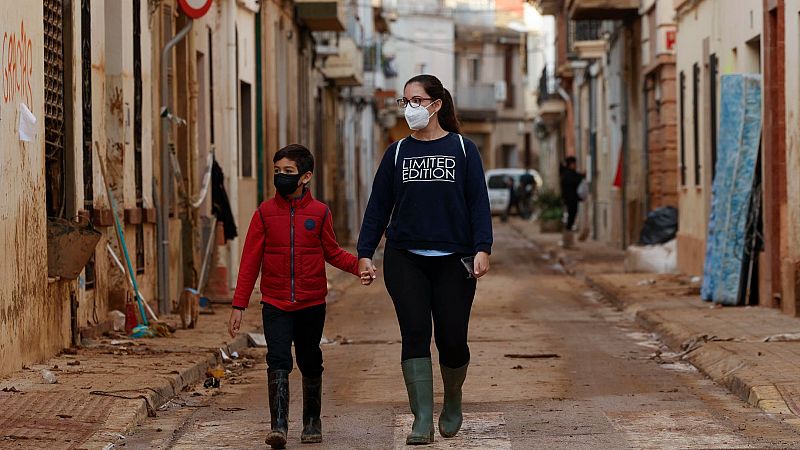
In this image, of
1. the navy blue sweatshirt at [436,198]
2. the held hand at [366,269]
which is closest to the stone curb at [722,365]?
the navy blue sweatshirt at [436,198]

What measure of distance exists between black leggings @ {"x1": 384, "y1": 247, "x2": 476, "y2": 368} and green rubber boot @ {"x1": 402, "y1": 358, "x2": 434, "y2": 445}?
54mm

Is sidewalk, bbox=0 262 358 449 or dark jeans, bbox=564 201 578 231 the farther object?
dark jeans, bbox=564 201 578 231

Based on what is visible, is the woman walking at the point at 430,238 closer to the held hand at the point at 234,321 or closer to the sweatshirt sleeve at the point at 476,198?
the sweatshirt sleeve at the point at 476,198

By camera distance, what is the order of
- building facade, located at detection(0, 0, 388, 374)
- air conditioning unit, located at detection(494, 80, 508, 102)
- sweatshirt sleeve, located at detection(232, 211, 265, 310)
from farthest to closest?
1. air conditioning unit, located at detection(494, 80, 508, 102)
2. building facade, located at detection(0, 0, 388, 374)
3. sweatshirt sleeve, located at detection(232, 211, 265, 310)

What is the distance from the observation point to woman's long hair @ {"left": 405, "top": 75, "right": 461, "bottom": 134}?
29.3 feet

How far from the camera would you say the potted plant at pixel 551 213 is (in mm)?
46406

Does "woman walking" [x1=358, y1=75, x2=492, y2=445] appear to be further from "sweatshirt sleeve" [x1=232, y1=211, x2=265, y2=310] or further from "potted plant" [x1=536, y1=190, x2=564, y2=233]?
"potted plant" [x1=536, y1=190, x2=564, y2=233]

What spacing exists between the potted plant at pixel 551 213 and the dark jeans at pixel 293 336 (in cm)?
3750

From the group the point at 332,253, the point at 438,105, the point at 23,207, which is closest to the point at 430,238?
the point at 332,253

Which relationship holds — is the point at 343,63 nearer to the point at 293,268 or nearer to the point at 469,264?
the point at 293,268

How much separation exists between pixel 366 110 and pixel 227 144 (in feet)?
117

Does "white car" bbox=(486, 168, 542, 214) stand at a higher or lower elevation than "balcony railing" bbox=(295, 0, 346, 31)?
lower

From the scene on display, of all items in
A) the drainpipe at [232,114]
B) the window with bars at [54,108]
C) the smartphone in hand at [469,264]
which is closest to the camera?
the smartphone in hand at [469,264]

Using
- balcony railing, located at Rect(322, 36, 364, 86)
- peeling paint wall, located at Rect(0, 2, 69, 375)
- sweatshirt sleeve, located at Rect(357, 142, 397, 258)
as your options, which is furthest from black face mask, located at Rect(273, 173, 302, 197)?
balcony railing, located at Rect(322, 36, 364, 86)
